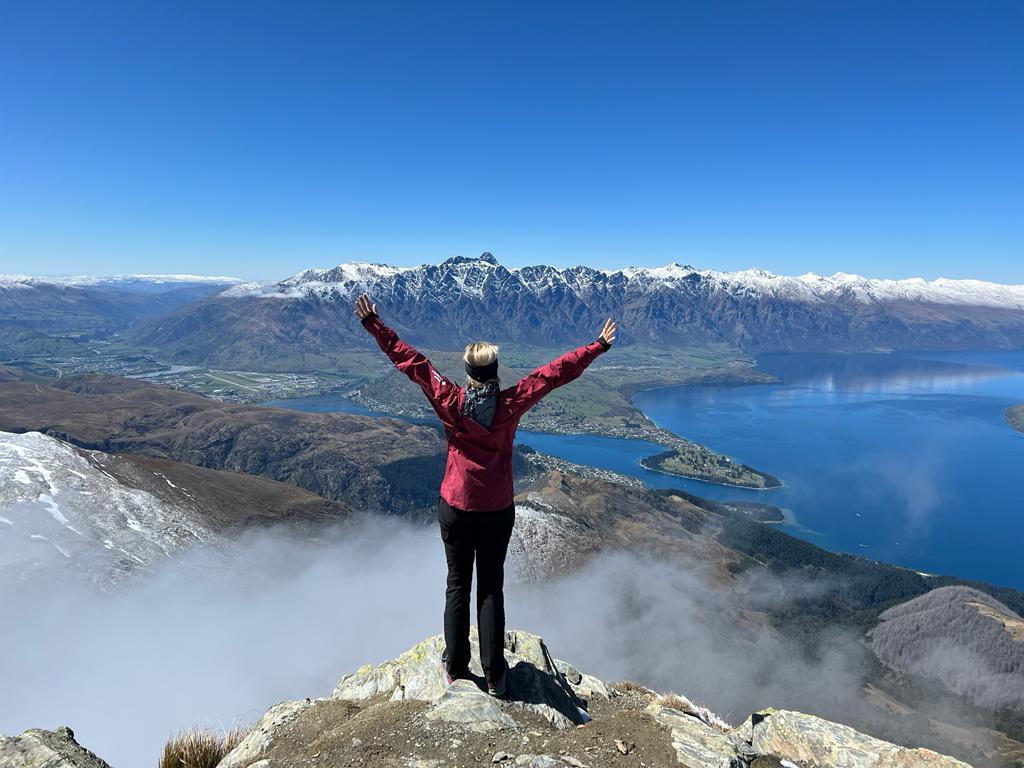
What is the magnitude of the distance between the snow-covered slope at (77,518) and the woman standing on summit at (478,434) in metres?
102

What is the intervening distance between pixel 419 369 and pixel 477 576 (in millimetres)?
3150

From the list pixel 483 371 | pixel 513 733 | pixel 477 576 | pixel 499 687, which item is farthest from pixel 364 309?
pixel 513 733

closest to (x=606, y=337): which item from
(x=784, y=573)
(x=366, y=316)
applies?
(x=366, y=316)

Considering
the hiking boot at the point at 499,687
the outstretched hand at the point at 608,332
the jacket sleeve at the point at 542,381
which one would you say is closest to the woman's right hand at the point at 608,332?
the outstretched hand at the point at 608,332

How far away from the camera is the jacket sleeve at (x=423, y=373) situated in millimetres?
6902

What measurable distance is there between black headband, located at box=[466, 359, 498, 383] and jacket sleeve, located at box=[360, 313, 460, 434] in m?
0.27

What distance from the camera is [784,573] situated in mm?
148625

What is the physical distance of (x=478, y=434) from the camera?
273 inches

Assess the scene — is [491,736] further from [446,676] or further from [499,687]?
[446,676]

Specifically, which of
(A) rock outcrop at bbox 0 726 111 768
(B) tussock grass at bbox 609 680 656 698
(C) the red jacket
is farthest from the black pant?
(B) tussock grass at bbox 609 680 656 698

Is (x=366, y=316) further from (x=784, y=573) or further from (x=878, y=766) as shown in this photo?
(x=784, y=573)

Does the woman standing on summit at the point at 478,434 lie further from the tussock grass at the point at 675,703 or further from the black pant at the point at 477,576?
the tussock grass at the point at 675,703

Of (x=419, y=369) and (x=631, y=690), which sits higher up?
(x=419, y=369)

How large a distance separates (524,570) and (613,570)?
71.8 feet
